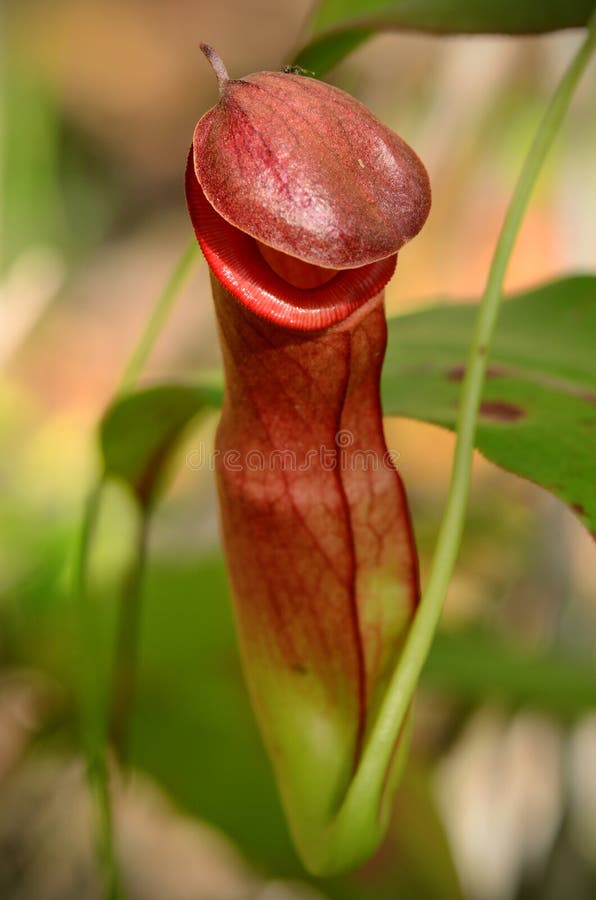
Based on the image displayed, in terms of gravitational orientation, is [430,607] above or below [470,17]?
below

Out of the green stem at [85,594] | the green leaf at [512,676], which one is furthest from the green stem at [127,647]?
the green leaf at [512,676]

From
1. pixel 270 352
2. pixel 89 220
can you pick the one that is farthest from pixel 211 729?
pixel 89 220

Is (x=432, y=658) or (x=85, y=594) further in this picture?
(x=432, y=658)

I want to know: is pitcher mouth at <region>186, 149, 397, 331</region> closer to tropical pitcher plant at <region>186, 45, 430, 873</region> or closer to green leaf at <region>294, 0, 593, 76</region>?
tropical pitcher plant at <region>186, 45, 430, 873</region>

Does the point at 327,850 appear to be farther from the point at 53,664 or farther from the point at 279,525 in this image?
the point at 53,664

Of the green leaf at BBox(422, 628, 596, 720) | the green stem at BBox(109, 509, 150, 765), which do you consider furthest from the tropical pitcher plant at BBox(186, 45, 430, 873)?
the green leaf at BBox(422, 628, 596, 720)

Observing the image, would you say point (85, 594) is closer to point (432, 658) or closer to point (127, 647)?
point (127, 647)

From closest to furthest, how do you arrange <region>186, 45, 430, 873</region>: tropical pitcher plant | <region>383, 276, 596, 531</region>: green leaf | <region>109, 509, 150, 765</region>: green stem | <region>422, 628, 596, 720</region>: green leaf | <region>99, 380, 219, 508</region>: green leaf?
1. <region>186, 45, 430, 873</region>: tropical pitcher plant
2. <region>383, 276, 596, 531</region>: green leaf
3. <region>99, 380, 219, 508</region>: green leaf
4. <region>109, 509, 150, 765</region>: green stem
5. <region>422, 628, 596, 720</region>: green leaf

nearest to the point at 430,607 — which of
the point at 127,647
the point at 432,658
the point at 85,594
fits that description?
the point at 85,594
